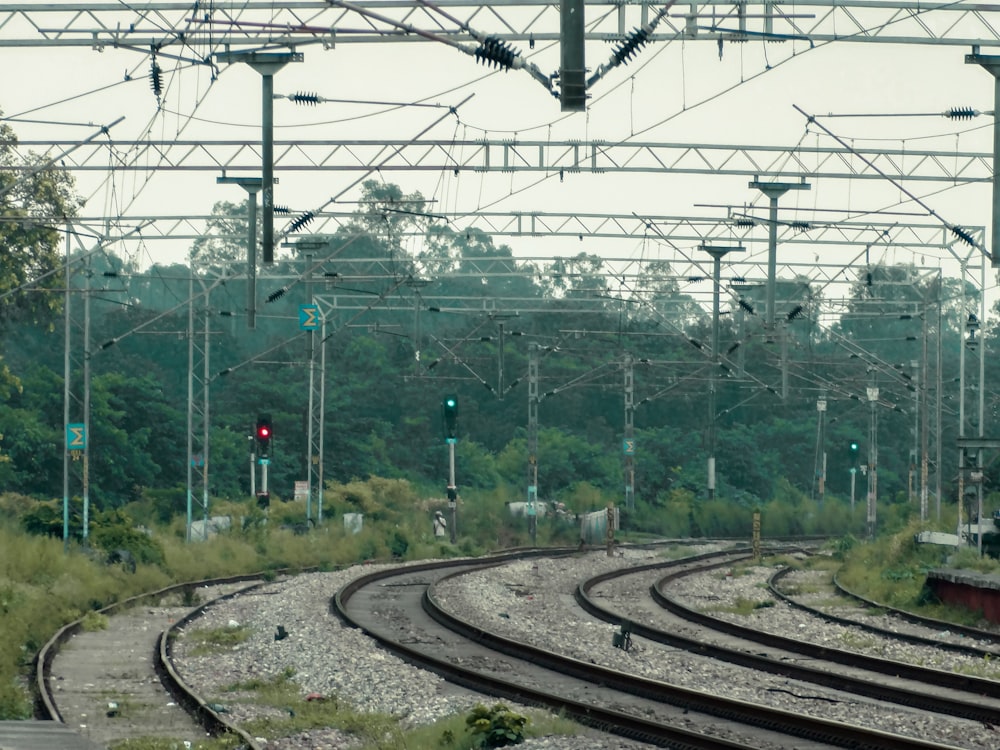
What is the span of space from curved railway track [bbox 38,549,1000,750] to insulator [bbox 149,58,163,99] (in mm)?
7673

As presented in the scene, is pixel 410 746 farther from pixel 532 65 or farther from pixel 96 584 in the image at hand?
pixel 96 584

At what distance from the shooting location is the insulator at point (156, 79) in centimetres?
2039

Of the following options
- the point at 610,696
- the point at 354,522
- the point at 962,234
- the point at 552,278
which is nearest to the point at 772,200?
the point at 962,234

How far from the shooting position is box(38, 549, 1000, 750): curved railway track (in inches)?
514

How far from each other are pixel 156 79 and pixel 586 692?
10397 mm

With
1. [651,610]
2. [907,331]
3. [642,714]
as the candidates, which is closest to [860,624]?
[651,610]

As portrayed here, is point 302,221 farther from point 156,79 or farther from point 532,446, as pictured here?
point 532,446

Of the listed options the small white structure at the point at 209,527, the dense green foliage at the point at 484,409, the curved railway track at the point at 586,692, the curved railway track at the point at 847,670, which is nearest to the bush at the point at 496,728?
the curved railway track at the point at 586,692

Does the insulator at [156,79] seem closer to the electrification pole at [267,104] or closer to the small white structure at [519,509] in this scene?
the electrification pole at [267,104]

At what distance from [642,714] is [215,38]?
36.9ft

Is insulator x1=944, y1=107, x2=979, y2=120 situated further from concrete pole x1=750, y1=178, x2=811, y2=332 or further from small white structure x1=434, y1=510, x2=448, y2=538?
small white structure x1=434, y1=510, x2=448, y2=538

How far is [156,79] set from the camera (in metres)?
20.6

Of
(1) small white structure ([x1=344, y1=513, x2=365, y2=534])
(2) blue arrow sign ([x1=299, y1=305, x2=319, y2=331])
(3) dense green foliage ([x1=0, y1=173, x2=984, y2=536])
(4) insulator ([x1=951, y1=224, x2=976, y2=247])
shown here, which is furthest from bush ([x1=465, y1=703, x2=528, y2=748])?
(3) dense green foliage ([x1=0, y1=173, x2=984, y2=536])

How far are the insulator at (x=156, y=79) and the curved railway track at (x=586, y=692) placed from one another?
7.67 m
